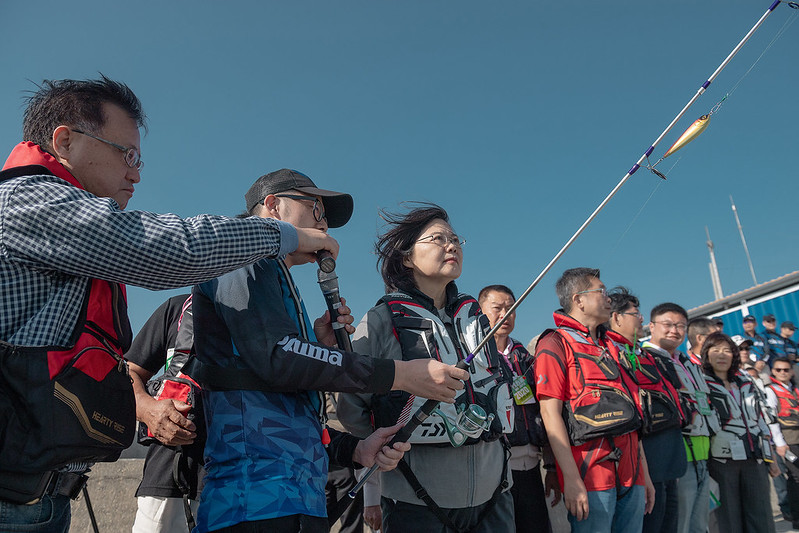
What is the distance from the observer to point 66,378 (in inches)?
66.7

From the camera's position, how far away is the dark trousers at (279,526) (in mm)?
1956

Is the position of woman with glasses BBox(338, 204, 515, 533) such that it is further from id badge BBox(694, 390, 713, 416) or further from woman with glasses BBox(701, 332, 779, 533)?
woman with glasses BBox(701, 332, 779, 533)

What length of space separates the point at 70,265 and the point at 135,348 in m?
2.02

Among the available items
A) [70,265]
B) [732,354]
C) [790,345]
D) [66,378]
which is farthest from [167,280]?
[790,345]

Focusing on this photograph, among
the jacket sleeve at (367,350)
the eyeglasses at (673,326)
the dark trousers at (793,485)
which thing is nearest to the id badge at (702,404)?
the eyeglasses at (673,326)

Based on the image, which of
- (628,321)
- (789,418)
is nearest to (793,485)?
(789,418)

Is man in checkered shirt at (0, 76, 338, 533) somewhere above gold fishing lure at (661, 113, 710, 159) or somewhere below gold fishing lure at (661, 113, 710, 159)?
below

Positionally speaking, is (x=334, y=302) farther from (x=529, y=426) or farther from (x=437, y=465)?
(x=529, y=426)

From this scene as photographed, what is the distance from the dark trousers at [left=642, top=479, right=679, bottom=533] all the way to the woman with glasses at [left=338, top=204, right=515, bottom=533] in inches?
104

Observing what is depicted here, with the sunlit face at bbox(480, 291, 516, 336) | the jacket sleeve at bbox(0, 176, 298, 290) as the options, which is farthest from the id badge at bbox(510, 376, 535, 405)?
the jacket sleeve at bbox(0, 176, 298, 290)

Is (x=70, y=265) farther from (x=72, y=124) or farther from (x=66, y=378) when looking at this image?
(x=72, y=124)

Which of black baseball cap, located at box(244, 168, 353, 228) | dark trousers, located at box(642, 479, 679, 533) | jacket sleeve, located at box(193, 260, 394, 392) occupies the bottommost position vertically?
dark trousers, located at box(642, 479, 679, 533)

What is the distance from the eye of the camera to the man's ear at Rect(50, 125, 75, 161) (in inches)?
80.6

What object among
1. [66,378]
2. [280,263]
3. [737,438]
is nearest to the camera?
[66,378]
